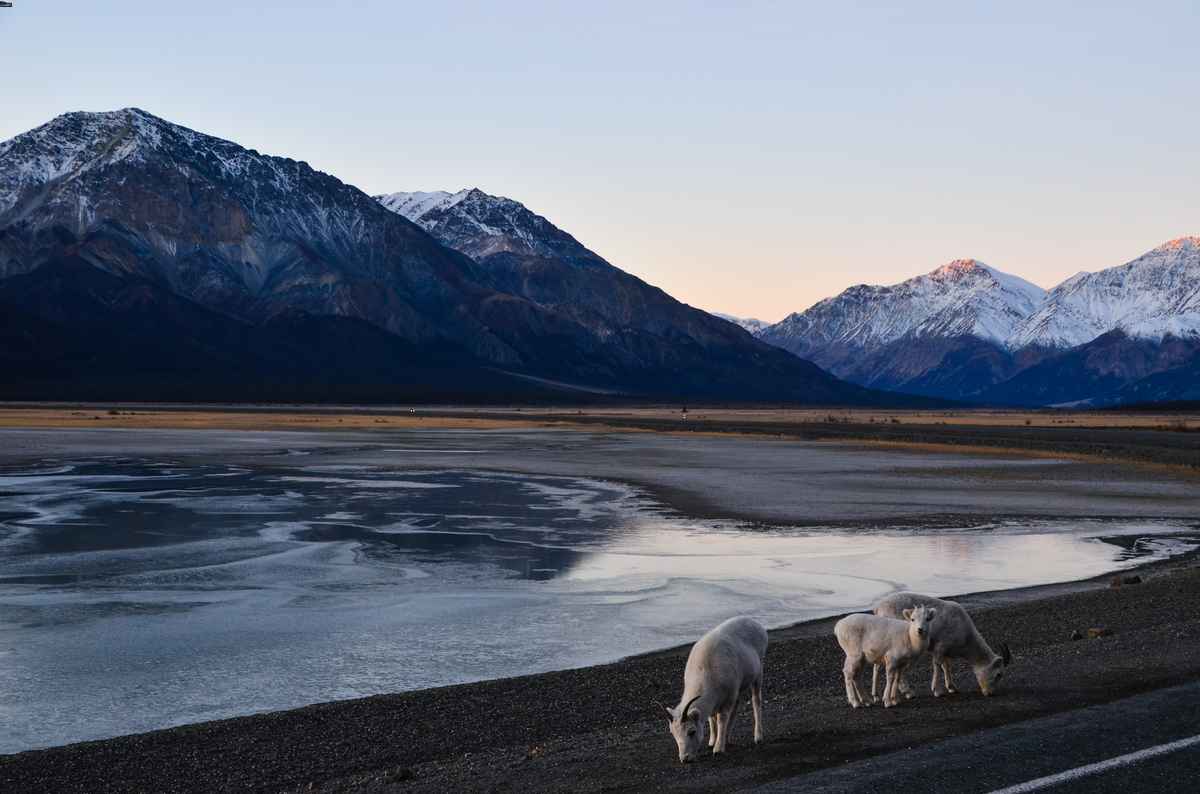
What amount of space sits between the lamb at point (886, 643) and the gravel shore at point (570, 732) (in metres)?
0.38

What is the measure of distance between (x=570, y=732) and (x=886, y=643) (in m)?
3.57

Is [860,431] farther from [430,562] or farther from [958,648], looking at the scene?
[958,648]

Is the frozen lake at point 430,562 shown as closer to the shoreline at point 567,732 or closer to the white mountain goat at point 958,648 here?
the shoreline at point 567,732

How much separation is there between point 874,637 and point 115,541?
22.9 metres

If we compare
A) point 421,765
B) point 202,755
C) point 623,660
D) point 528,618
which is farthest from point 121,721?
point 528,618

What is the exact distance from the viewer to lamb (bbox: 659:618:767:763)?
1196cm

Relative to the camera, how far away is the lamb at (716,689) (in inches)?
471

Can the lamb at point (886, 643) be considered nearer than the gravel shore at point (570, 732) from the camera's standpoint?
No

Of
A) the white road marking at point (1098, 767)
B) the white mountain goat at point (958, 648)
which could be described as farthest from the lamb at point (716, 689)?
the white road marking at point (1098, 767)

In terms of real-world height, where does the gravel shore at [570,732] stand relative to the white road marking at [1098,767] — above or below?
below

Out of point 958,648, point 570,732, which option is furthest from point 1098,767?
point 570,732

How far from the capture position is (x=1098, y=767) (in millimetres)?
10734

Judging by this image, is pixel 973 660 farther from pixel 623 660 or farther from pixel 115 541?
pixel 115 541

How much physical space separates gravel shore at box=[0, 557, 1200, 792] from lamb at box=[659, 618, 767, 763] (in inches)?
10.0
